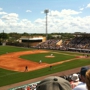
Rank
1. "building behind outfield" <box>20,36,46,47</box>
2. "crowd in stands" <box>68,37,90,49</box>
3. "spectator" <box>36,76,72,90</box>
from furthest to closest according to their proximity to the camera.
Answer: "building behind outfield" <box>20,36,46,47</box> < "crowd in stands" <box>68,37,90,49</box> < "spectator" <box>36,76,72,90</box>

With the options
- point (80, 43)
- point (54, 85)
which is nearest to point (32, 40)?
point (80, 43)

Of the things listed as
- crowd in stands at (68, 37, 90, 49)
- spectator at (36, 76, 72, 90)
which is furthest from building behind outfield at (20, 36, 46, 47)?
spectator at (36, 76, 72, 90)

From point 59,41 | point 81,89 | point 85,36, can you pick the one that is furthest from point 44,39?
point 81,89

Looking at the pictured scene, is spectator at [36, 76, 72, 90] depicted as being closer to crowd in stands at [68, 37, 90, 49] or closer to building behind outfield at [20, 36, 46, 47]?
crowd in stands at [68, 37, 90, 49]

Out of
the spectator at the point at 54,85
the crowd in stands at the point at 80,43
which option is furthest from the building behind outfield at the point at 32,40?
the spectator at the point at 54,85

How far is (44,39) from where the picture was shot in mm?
83625

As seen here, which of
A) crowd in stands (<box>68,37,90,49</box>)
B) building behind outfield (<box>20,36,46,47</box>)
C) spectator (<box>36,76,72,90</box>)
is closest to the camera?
spectator (<box>36,76,72,90</box>)

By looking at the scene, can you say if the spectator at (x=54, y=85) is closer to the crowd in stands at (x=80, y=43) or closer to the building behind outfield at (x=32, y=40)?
the crowd in stands at (x=80, y=43)

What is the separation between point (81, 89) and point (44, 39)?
3136 inches

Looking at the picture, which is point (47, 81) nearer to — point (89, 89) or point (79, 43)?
point (89, 89)

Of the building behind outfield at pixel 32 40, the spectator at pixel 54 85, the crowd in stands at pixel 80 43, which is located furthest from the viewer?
the building behind outfield at pixel 32 40

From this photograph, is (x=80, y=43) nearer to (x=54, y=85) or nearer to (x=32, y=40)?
(x=32, y=40)

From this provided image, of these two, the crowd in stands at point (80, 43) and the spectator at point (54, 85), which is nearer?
the spectator at point (54, 85)

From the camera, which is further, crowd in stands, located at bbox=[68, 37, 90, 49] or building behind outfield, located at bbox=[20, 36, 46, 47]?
building behind outfield, located at bbox=[20, 36, 46, 47]
